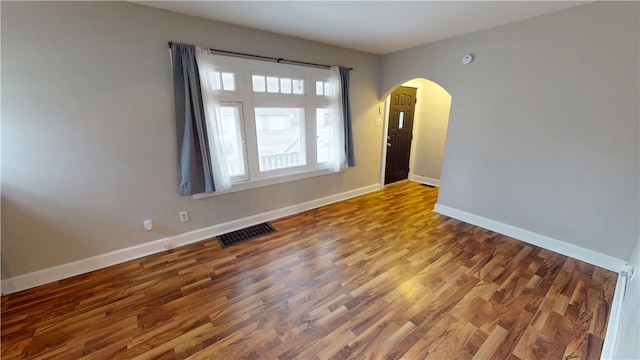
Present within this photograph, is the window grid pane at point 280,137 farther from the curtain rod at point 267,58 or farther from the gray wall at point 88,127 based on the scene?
the gray wall at point 88,127

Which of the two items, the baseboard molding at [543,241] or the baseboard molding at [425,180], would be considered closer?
the baseboard molding at [543,241]

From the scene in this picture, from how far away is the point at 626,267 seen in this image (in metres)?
2.18

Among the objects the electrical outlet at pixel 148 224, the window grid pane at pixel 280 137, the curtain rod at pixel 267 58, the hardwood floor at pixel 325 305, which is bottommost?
the hardwood floor at pixel 325 305

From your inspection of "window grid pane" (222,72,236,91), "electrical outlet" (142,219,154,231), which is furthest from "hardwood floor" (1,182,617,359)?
"window grid pane" (222,72,236,91)

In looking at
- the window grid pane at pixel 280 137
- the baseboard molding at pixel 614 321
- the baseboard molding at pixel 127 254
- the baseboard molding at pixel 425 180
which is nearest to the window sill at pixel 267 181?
the window grid pane at pixel 280 137

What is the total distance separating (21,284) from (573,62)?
529 cm

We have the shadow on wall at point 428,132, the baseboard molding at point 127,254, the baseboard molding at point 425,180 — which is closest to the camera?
the baseboard molding at point 127,254

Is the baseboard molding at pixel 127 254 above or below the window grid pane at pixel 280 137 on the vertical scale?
below

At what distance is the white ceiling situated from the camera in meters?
2.13

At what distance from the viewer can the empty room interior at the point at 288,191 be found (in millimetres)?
1677

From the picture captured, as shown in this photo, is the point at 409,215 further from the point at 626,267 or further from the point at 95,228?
the point at 95,228

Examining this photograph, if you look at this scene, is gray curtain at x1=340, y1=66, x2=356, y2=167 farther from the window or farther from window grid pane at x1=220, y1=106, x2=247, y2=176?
window grid pane at x1=220, y1=106, x2=247, y2=176

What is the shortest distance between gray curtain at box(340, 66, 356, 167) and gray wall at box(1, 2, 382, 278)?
1.38 metres

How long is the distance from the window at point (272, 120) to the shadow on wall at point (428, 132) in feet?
4.73
